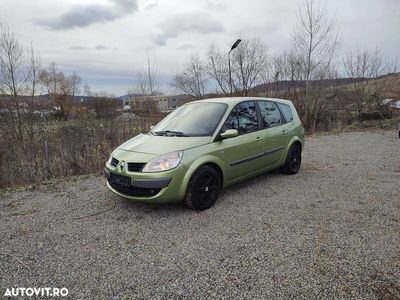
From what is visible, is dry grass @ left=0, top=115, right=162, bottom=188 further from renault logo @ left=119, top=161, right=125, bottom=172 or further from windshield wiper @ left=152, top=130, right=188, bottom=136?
renault logo @ left=119, top=161, right=125, bottom=172

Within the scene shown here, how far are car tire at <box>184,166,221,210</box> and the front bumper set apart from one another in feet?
0.45

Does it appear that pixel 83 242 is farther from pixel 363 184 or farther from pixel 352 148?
pixel 352 148

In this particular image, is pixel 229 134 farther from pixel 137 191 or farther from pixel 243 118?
pixel 137 191

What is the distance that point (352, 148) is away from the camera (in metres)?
8.77

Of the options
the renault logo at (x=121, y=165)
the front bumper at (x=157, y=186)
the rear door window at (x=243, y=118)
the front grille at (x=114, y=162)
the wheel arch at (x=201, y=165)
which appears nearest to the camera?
the front bumper at (x=157, y=186)

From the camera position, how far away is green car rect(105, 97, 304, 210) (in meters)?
3.59

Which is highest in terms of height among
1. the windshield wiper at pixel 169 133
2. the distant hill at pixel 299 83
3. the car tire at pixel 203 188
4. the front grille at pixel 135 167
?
the distant hill at pixel 299 83

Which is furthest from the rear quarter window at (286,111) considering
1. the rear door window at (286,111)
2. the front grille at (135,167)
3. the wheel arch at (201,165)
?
the front grille at (135,167)

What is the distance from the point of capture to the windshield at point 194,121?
412cm

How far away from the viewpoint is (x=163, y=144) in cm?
385

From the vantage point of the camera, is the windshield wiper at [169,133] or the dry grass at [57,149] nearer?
the windshield wiper at [169,133]
